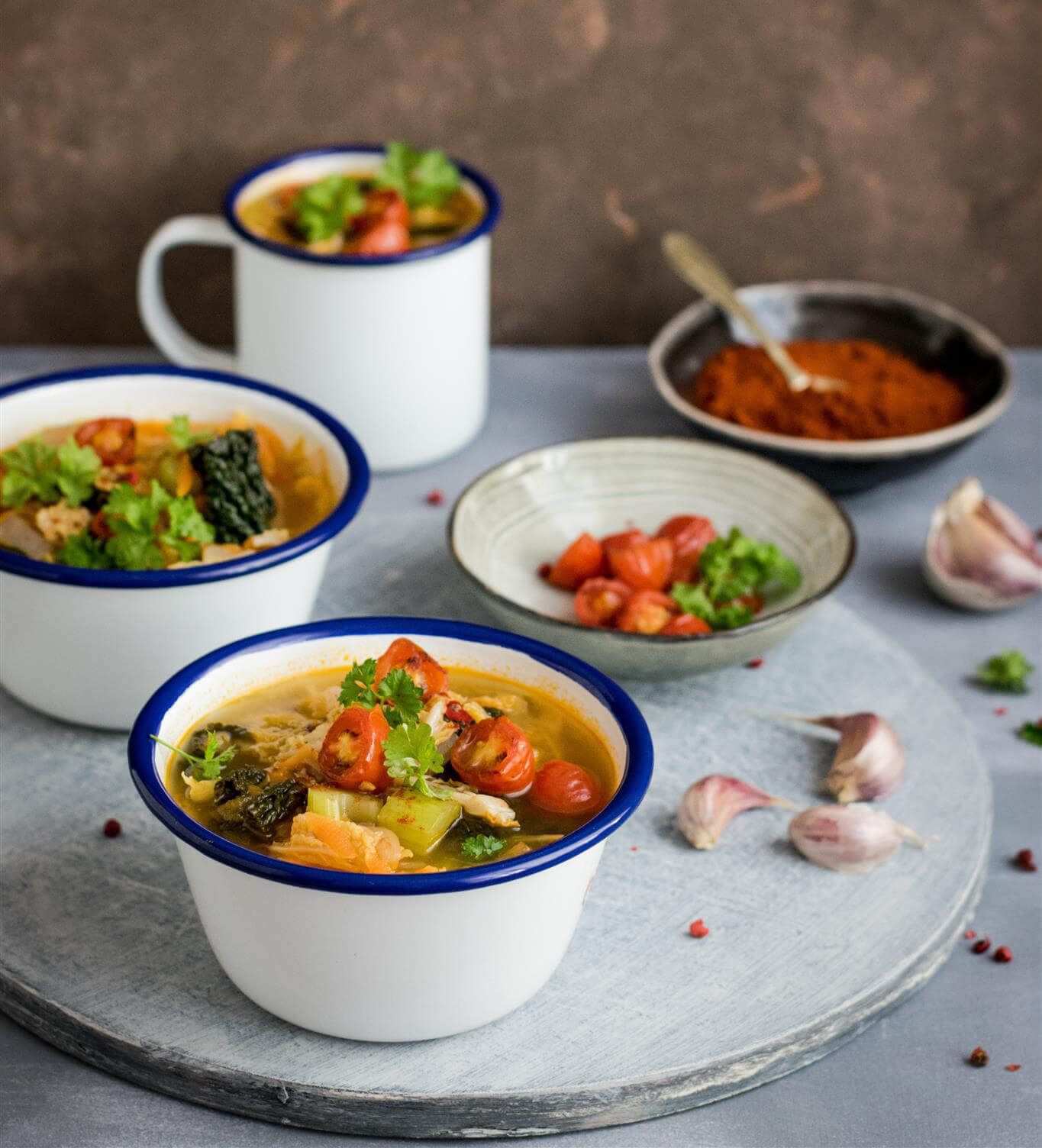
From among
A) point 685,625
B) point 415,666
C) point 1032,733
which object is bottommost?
point 1032,733

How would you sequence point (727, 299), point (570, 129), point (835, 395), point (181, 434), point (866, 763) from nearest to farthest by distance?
point (866, 763) → point (181, 434) → point (835, 395) → point (727, 299) → point (570, 129)

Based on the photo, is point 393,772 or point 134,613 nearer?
point 393,772

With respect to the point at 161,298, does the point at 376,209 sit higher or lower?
higher

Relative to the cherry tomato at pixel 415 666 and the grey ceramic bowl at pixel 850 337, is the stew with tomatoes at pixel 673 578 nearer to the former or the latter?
the grey ceramic bowl at pixel 850 337

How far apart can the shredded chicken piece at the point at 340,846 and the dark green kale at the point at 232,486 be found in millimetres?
582

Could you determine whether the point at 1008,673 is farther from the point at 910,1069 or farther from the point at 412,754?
the point at 412,754

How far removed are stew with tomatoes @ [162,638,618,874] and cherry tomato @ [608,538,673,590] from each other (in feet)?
1.62

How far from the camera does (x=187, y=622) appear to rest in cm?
182

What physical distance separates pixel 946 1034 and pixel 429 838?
57cm

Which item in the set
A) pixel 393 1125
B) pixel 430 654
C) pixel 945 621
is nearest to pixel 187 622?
pixel 430 654

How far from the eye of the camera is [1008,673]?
214 centimetres

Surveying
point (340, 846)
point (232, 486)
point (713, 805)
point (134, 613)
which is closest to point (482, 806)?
point (340, 846)

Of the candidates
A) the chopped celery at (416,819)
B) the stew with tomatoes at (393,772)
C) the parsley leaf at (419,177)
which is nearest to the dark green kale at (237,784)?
the stew with tomatoes at (393,772)

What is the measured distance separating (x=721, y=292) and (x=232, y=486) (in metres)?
1.11
